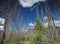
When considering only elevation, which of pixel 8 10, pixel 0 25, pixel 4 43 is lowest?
pixel 4 43

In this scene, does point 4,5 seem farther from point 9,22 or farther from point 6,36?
point 6,36

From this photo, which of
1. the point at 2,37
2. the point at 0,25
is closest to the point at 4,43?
the point at 2,37

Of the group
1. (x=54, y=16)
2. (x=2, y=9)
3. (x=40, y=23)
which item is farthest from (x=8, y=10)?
(x=54, y=16)

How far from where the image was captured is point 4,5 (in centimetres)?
657

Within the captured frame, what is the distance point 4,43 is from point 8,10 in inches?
43.8

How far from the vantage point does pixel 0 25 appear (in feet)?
21.2

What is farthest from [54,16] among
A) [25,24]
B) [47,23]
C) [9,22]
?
[9,22]

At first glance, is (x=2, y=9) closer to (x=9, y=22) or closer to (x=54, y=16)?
(x=9, y=22)

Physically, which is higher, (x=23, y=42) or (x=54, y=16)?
(x=54, y=16)

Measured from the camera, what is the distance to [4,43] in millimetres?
6355

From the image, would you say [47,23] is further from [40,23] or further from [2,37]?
[2,37]

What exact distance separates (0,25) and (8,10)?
22.5 inches

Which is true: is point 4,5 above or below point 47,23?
above

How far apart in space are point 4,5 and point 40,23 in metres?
1.36
